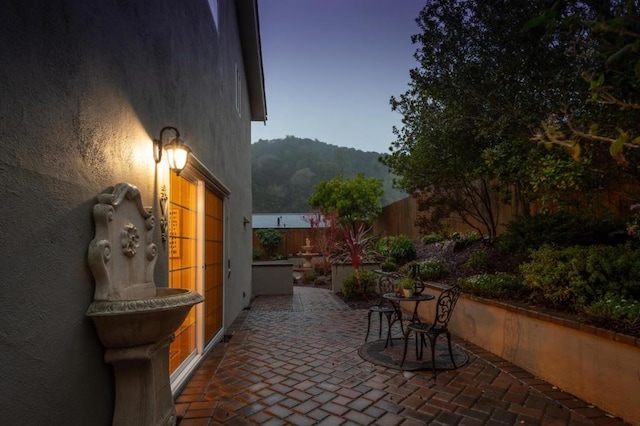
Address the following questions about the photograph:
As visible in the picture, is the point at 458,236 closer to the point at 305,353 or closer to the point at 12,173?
the point at 305,353

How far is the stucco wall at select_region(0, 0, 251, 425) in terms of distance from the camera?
139cm

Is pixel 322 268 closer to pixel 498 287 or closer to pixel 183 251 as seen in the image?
pixel 498 287

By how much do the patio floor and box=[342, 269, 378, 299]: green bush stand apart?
3505 millimetres

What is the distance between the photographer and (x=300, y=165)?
39812 millimetres

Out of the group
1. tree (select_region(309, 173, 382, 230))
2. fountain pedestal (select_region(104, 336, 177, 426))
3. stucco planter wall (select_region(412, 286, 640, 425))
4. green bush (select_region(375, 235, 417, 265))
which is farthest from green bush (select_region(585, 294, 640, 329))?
tree (select_region(309, 173, 382, 230))

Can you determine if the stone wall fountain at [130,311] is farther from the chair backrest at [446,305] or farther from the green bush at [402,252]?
the green bush at [402,252]

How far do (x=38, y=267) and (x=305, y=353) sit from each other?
362cm

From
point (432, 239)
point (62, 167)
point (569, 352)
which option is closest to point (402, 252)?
point (432, 239)

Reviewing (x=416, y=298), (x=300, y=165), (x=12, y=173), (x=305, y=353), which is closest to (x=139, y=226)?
(x=12, y=173)

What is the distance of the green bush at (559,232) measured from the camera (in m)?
5.17

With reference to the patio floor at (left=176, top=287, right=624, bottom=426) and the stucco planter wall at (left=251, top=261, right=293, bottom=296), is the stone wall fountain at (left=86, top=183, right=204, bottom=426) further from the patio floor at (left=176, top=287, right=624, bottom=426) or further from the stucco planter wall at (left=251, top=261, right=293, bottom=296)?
the stucco planter wall at (left=251, top=261, right=293, bottom=296)

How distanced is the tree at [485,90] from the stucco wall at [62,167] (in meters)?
4.02

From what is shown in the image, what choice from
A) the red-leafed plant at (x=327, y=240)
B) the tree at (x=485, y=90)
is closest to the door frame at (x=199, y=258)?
the tree at (x=485, y=90)

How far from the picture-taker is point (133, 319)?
197 centimetres
